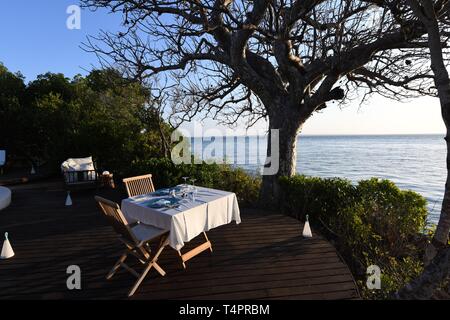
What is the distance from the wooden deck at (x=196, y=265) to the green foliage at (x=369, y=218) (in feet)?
2.29

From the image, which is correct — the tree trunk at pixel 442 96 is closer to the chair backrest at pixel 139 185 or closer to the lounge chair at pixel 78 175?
the chair backrest at pixel 139 185

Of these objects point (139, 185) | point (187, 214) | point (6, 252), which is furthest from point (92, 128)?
point (187, 214)

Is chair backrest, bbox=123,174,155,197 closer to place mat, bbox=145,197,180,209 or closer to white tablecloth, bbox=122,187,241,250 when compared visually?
white tablecloth, bbox=122,187,241,250

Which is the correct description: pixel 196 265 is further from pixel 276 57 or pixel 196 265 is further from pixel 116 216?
pixel 276 57

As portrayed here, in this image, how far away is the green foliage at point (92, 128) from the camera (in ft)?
36.2

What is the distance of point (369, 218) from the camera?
5.01m

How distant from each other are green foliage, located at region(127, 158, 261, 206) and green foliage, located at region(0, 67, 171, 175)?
2824mm

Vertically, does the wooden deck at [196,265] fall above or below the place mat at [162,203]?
below

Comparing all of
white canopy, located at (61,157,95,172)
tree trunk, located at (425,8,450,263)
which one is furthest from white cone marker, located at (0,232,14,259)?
tree trunk, located at (425,8,450,263)

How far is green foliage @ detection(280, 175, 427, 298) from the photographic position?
447 centimetres

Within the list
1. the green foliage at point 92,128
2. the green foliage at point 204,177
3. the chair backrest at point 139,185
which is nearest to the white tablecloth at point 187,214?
the chair backrest at point 139,185

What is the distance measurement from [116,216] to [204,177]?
4.79m
